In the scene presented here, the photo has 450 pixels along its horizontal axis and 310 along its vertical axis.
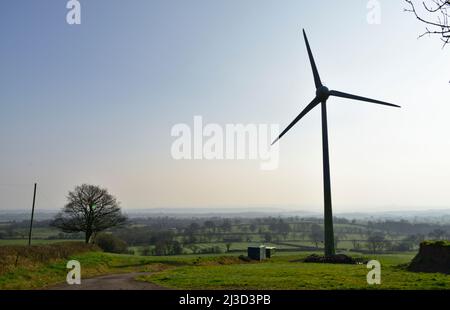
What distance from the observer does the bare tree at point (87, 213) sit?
6278cm

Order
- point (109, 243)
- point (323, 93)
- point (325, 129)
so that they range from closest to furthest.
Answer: point (325, 129)
point (323, 93)
point (109, 243)

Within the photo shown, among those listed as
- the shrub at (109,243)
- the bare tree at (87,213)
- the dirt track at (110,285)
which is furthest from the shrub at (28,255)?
the shrub at (109,243)

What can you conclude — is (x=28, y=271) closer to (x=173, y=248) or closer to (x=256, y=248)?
(x=256, y=248)

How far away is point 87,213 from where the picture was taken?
6309 centimetres

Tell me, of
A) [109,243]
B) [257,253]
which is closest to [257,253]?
[257,253]

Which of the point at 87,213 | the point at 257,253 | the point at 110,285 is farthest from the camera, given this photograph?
the point at 87,213

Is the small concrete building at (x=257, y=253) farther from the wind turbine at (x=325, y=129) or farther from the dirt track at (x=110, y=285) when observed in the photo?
the dirt track at (x=110, y=285)

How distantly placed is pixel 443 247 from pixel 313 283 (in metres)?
18.5

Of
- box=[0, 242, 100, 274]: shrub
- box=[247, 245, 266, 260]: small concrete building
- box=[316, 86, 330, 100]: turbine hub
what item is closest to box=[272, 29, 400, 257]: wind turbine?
box=[316, 86, 330, 100]: turbine hub

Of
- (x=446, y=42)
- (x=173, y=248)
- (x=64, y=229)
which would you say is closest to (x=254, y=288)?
(x=446, y=42)

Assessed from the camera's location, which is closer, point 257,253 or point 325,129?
point 325,129

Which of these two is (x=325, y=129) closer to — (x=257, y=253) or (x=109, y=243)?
(x=257, y=253)

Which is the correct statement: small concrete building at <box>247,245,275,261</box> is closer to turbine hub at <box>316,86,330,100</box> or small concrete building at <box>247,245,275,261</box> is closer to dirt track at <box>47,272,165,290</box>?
turbine hub at <box>316,86,330,100</box>
